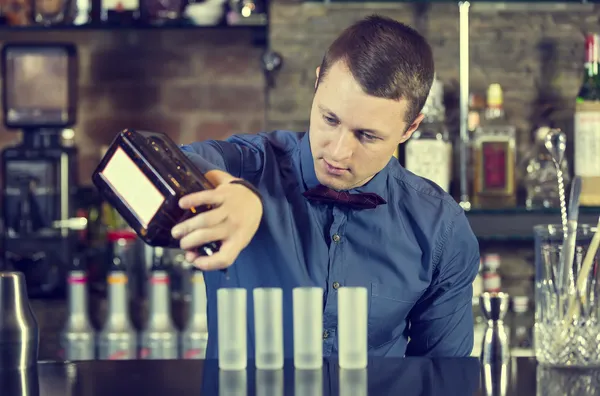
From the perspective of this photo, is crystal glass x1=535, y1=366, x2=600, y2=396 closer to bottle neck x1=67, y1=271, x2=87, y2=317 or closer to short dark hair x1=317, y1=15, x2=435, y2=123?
short dark hair x1=317, y1=15, x2=435, y2=123

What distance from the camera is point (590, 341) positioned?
1467 mm

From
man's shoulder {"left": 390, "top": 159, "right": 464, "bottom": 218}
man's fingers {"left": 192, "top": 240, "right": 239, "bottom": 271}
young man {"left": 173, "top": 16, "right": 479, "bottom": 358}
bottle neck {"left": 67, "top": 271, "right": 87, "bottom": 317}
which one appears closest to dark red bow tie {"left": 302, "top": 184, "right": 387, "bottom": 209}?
young man {"left": 173, "top": 16, "right": 479, "bottom": 358}

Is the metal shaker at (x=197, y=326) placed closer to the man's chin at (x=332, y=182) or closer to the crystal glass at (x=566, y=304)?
the man's chin at (x=332, y=182)

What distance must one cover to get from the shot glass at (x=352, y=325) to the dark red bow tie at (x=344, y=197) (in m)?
0.35

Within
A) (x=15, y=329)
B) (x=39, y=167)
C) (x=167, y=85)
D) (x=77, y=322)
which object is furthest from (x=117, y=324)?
(x=15, y=329)

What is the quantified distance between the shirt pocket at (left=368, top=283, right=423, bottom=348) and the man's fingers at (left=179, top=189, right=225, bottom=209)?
0.55 m

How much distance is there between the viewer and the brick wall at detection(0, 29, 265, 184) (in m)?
3.07

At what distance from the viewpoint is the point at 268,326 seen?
138 centimetres

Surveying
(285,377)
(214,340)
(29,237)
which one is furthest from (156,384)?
(29,237)

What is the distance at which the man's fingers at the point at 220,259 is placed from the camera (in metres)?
1.27

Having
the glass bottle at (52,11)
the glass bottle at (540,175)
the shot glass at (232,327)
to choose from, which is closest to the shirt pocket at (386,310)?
the shot glass at (232,327)

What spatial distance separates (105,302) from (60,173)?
1.30ft

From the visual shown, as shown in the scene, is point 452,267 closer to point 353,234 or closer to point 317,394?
point 353,234

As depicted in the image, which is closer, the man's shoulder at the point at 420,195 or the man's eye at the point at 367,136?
the man's eye at the point at 367,136
